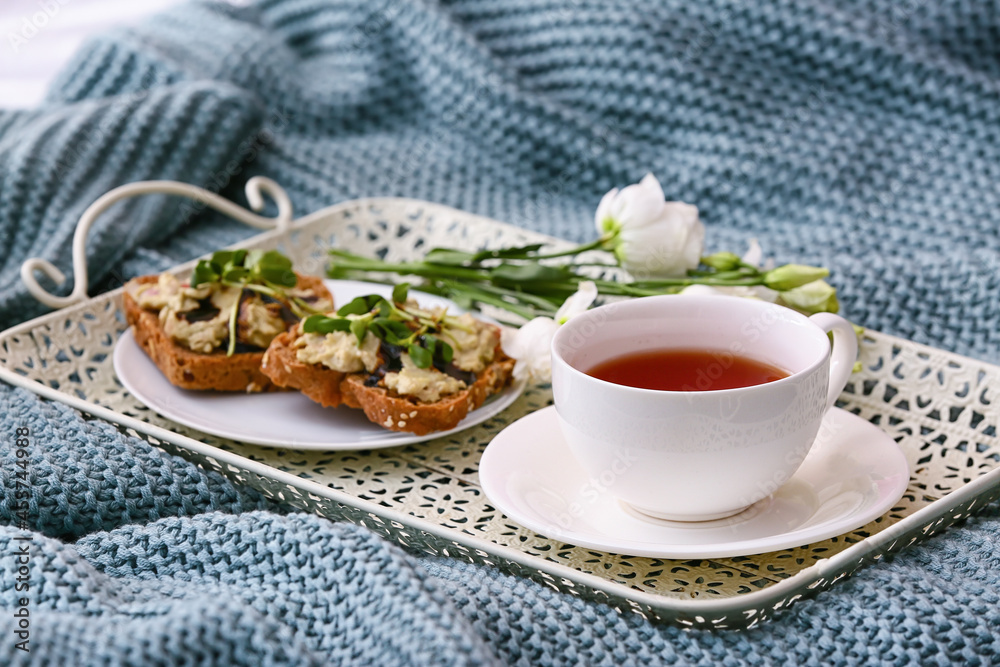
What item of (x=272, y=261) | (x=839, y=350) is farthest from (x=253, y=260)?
(x=839, y=350)

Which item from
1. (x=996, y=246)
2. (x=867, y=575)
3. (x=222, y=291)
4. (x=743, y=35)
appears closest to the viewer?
(x=867, y=575)

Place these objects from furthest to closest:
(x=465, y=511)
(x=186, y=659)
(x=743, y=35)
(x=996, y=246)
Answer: (x=743, y=35)
(x=996, y=246)
(x=465, y=511)
(x=186, y=659)

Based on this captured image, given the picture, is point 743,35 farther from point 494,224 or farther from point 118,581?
point 118,581

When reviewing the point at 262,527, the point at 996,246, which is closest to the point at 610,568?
the point at 262,527

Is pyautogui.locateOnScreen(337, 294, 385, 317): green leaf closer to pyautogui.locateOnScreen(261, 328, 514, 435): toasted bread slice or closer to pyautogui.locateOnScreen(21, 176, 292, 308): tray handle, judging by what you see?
pyautogui.locateOnScreen(261, 328, 514, 435): toasted bread slice

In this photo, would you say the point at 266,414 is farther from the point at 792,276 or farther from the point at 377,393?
the point at 792,276

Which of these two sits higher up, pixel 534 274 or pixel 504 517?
pixel 534 274

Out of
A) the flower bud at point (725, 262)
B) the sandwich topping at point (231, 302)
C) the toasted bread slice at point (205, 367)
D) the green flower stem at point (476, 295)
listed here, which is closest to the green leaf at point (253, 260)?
the sandwich topping at point (231, 302)

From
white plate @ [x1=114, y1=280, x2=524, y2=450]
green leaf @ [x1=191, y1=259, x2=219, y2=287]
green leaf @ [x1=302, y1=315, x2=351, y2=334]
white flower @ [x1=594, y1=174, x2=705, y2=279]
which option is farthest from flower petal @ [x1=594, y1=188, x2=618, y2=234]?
green leaf @ [x1=191, y1=259, x2=219, y2=287]
